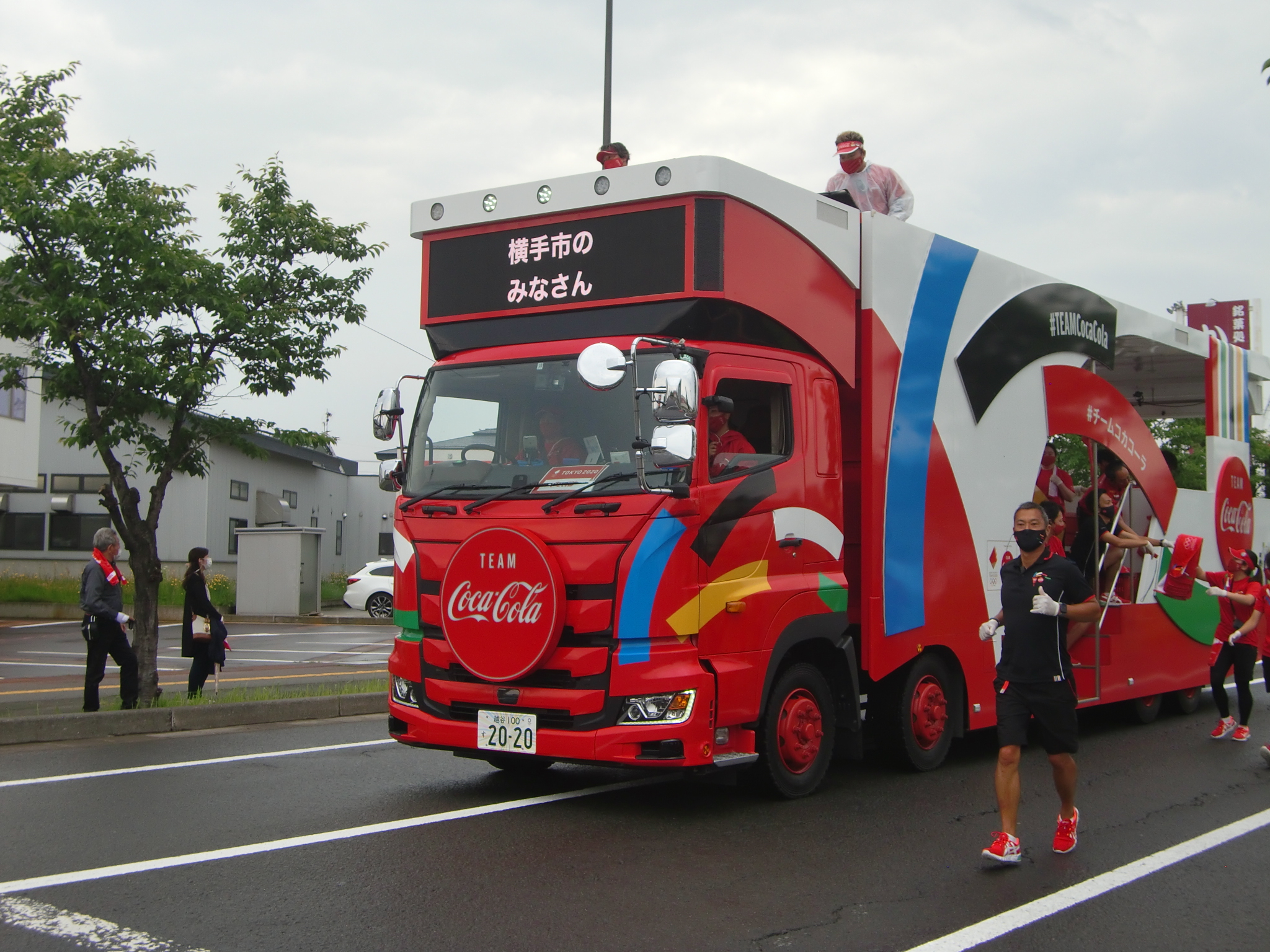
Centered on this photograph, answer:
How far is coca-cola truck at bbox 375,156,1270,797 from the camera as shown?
637 centimetres

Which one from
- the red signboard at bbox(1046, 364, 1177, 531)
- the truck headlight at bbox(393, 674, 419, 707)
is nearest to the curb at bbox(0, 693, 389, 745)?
the truck headlight at bbox(393, 674, 419, 707)

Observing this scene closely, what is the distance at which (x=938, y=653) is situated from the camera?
841cm

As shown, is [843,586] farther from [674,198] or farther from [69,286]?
[69,286]

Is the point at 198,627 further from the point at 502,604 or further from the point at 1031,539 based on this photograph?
the point at 1031,539

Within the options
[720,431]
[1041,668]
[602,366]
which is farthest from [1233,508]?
[602,366]

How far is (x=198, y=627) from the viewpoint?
12.1m

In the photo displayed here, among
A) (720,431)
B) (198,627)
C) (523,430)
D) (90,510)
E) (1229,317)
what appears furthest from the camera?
(90,510)

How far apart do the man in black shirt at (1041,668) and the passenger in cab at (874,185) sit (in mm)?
3752

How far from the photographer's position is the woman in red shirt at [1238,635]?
9828mm

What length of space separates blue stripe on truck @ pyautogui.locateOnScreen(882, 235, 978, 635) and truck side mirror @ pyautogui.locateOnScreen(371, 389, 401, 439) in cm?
320

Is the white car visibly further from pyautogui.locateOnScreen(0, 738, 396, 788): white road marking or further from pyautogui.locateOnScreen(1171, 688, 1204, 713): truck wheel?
pyautogui.locateOnScreen(1171, 688, 1204, 713): truck wheel

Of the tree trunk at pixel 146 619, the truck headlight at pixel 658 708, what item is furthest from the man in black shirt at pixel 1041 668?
the tree trunk at pixel 146 619

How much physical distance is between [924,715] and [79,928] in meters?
5.49

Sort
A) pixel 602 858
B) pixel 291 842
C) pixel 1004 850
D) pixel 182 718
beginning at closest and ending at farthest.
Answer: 1. pixel 1004 850
2. pixel 602 858
3. pixel 291 842
4. pixel 182 718
